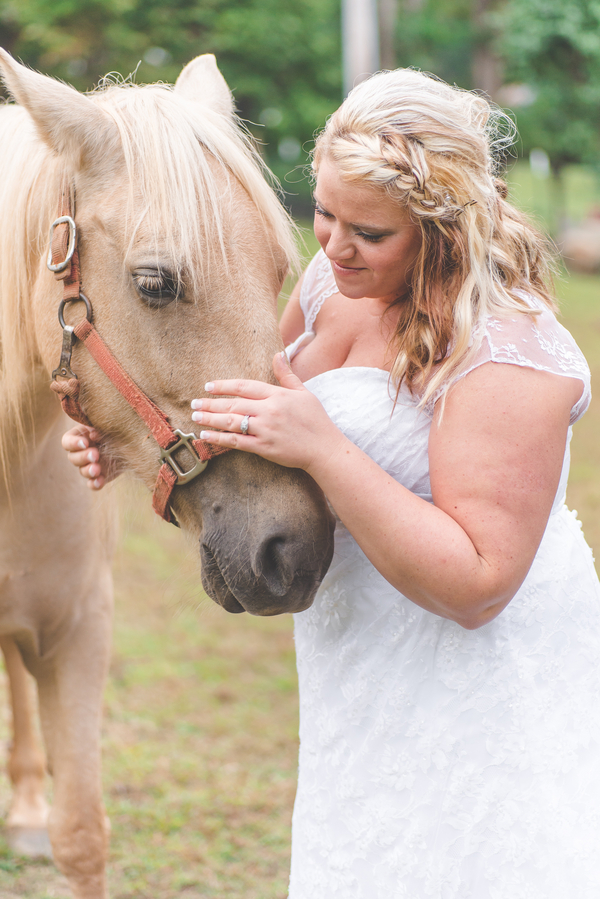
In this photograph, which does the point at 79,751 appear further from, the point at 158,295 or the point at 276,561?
the point at 158,295

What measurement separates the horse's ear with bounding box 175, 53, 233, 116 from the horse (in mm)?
10

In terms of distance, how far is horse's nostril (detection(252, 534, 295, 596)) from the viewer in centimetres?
145

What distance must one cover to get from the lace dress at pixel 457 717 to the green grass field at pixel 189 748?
450mm

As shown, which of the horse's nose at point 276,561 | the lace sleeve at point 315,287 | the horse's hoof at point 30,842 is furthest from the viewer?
the horse's hoof at point 30,842

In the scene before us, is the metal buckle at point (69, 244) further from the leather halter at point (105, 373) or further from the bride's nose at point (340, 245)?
the bride's nose at point (340, 245)

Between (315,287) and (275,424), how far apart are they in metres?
0.64

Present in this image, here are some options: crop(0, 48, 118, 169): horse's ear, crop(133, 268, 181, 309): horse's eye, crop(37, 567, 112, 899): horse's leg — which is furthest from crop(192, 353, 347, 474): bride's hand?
crop(37, 567, 112, 899): horse's leg

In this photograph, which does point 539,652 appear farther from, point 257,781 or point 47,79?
point 257,781

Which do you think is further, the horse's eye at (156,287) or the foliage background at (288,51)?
the foliage background at (288,51)

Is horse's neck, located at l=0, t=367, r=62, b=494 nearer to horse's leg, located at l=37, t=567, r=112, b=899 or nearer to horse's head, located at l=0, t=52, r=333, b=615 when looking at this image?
horse's head, located at l=0, t=52, r=333, b=615

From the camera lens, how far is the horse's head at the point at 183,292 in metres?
1.49

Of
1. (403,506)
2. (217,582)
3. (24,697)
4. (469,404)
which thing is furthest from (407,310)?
(24,697)

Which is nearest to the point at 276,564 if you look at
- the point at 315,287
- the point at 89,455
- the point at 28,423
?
the point at 89,455

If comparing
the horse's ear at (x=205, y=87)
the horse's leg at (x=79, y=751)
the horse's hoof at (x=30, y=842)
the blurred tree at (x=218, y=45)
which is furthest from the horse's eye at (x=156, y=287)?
the blurred tree at (x=218, y=45)
